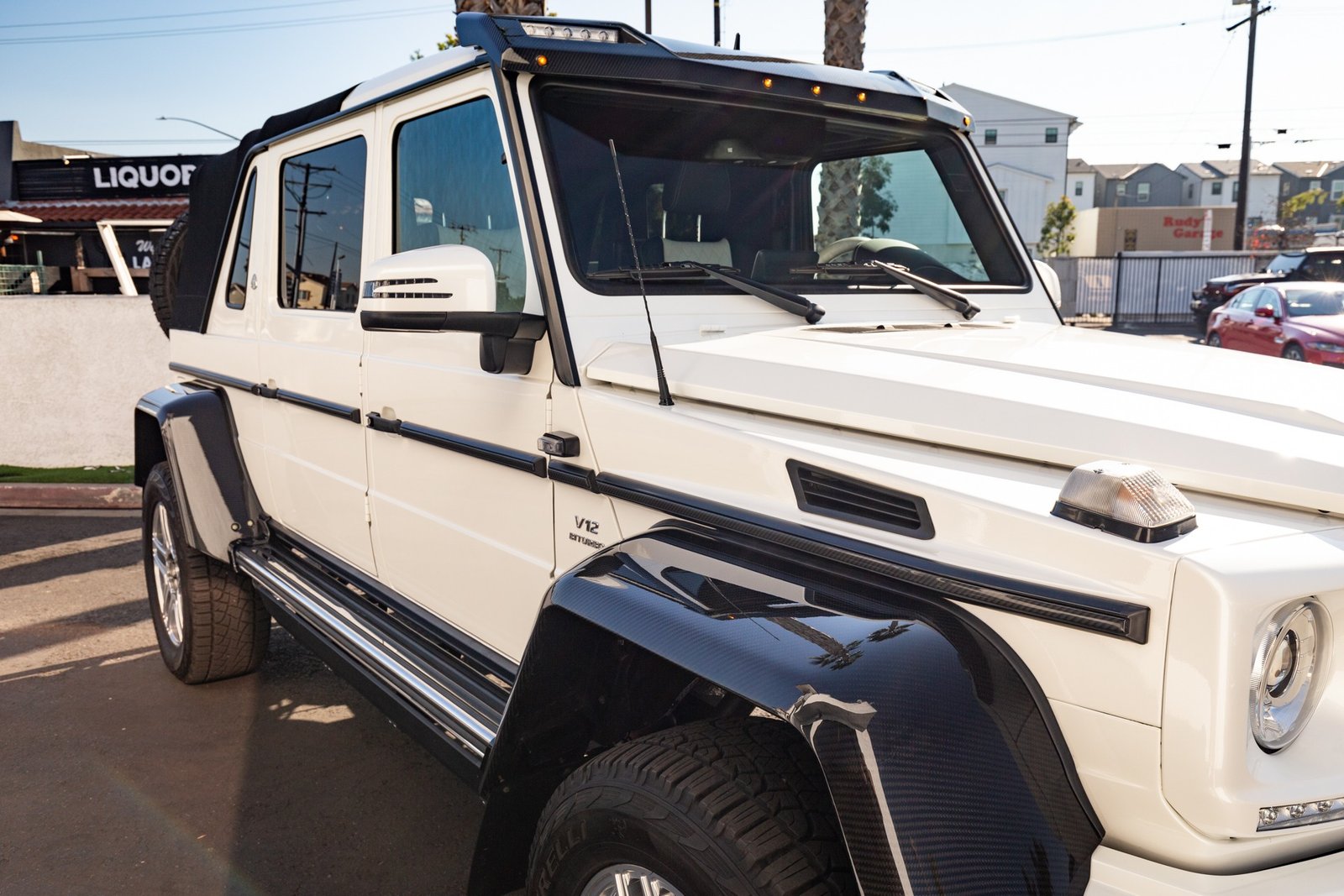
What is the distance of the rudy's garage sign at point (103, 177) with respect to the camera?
22188 millimetres

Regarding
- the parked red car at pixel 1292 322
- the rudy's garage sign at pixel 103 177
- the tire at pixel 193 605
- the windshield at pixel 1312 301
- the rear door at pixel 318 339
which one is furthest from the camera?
the rudy's garage sign at pixel 103 177

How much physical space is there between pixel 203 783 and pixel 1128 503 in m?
3.43

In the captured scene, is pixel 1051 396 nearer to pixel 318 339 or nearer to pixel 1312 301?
pixel 318 339

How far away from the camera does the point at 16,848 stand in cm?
338

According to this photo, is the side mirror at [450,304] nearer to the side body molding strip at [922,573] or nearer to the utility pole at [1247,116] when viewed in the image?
the side body molding strip at [922,573]

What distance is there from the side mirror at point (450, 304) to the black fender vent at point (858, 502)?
0.76 meters

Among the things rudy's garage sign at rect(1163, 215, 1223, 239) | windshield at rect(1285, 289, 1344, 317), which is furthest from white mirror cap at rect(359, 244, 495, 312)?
rudy's garage sign at rect(1163, 215, 1223, 239)

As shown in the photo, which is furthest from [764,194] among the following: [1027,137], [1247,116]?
[1027,137]

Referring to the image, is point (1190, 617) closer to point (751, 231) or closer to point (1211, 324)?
point (751, 231)

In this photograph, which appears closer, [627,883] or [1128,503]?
[1128,503]

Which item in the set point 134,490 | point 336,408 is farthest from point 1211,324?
point 336,408

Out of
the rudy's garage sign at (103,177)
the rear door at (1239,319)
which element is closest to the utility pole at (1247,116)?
the rear door at (1239,319)

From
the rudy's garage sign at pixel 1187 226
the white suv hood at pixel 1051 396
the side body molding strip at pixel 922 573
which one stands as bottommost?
the side body molding strip at pixel 922 573

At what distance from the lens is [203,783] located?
150 inches
